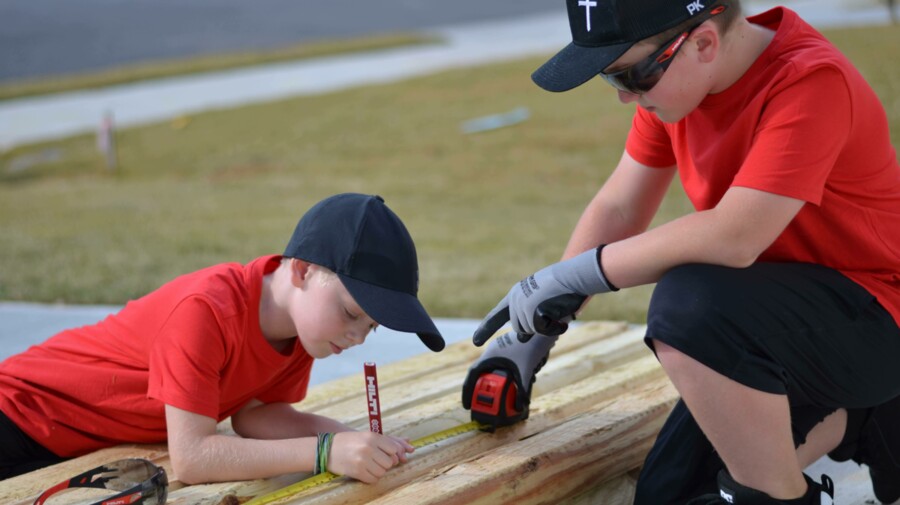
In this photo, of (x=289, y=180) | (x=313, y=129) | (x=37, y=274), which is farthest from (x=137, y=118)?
(x=37, y=274)

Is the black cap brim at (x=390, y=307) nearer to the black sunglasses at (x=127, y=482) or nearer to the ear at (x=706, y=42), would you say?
the black sunglasses at (x=127, y=482)

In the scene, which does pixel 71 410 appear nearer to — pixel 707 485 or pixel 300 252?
pixel 300 252

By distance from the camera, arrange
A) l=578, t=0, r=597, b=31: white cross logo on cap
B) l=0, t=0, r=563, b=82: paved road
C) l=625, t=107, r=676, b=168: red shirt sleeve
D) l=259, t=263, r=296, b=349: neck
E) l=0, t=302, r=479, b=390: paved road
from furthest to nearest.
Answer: l=0, t=0, r=563, b=82: paved road < l=0, t=302, r=479, b=390: paved road < l=625, t=107, r=676, b=168: red shirt sleeve < l=259, t=263, r=296, b=349: neck < l=578, t=0, r=597, b=31: white cross logo on cap

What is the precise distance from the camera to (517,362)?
2.92 meters

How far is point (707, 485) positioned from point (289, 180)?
26.7ft

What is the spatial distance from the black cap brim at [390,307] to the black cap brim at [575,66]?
0.59 m

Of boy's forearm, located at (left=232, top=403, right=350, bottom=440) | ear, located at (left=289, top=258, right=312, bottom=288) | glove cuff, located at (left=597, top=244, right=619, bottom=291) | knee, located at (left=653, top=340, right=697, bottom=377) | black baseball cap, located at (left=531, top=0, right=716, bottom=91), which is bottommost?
boy's forearm, located at (left=232, top=403, right=350, bottom=440)

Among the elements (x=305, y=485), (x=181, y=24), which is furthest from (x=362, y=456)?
(x=181, y=24)

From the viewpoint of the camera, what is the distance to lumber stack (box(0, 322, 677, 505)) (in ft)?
8.34

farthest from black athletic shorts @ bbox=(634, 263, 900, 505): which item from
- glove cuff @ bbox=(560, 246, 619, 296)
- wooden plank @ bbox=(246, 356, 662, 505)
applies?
wooden plank @ bbox=(246, 356, 662, 505)

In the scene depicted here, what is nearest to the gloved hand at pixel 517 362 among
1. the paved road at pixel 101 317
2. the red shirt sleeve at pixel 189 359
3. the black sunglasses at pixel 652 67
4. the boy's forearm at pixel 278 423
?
the boy's forearm at pixel 278 423

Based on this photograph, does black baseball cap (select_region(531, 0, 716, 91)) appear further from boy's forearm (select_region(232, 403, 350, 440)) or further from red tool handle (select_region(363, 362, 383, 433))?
boy's forearm (select_region(232, 403, 350, 440))

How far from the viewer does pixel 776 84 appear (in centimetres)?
235

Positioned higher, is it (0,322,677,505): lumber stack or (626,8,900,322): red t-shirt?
(626,8,900,322): red t-shirt
